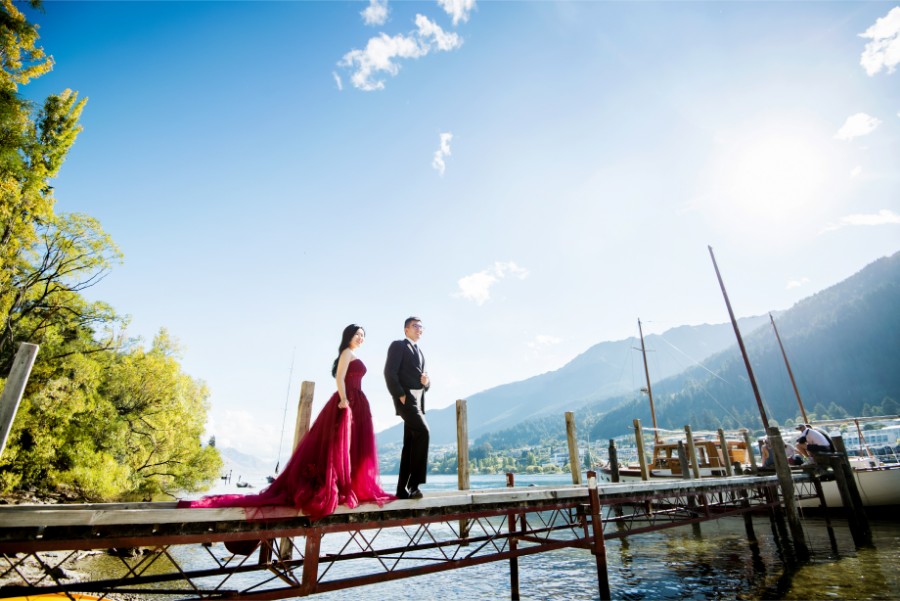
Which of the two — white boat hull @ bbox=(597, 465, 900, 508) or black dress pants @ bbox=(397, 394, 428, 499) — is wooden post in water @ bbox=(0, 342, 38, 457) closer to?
black dress pants @ bbox=(397, 394, 428, 499)

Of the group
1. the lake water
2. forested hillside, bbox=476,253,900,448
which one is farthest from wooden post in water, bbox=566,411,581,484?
forested hillside, bbox=476,253,900,448

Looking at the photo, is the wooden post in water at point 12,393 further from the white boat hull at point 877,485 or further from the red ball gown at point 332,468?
the white boat hull at point 877,485

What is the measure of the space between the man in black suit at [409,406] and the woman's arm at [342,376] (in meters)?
0.77

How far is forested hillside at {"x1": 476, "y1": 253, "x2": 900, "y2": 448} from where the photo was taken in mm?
Result: 142125

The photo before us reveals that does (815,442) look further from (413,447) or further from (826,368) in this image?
(826,368)

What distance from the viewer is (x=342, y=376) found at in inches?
209

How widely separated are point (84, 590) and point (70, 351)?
22566mm

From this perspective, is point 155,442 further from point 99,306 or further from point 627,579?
point 627,579

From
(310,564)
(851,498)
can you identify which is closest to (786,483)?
(851,498)

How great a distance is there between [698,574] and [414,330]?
15.4 m

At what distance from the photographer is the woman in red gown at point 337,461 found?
481 centimetres

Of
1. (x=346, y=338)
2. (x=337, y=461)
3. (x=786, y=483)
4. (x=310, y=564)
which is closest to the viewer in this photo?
(x=337, y=461)

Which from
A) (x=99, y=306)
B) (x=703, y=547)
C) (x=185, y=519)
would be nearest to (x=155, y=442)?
(x=99, y=306)

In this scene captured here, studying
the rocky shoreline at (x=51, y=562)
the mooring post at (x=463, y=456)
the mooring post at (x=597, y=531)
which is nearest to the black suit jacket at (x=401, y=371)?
the mooring post at (x=463, y=456)
